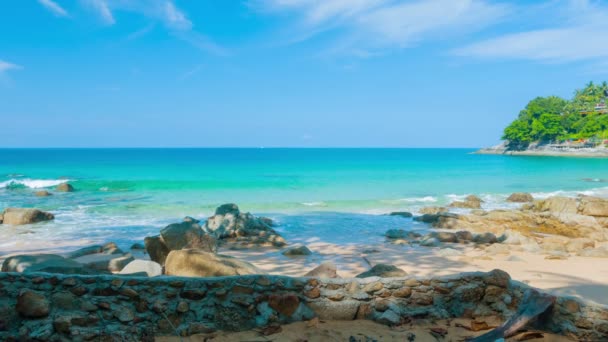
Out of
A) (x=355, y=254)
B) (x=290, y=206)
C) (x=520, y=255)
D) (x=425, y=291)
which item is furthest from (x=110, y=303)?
(x=290, y=206)

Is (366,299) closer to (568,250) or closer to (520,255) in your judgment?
(520,255)

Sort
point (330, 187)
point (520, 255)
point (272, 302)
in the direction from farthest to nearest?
point (330, 187)
point (520, 255)
point (272, 302)

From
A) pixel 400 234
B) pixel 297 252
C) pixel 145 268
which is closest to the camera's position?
pixel 145 268

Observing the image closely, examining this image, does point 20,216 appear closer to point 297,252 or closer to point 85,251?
point 85,251

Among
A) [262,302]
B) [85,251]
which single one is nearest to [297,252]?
[85,251]

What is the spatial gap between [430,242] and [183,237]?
7121 mm

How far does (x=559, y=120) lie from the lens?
8475 centimetres

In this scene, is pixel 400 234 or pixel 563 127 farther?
pixel 563 127

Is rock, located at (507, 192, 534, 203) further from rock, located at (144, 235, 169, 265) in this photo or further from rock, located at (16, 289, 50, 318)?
rock, located at (16, 289, 50, 318)

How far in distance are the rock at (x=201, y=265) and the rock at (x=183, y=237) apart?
2.95 m

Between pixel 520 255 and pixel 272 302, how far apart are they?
8038 millimetres

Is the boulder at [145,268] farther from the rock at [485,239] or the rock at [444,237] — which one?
the rock at [485,239]

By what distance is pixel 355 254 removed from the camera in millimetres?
11102

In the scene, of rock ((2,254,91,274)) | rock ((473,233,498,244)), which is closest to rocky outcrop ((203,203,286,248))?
rock ((473,233,498,244))
